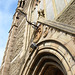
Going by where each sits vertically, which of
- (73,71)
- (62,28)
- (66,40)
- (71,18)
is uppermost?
(71,18)

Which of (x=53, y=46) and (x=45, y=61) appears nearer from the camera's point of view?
(x=53, y=46)

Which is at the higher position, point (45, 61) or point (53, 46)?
point (53, 46)

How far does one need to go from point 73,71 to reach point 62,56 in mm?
543

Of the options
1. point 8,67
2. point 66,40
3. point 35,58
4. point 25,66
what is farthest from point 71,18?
point 8,67

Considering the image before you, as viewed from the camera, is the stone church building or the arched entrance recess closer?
the stone church building

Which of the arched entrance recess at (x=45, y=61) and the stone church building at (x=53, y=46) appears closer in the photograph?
the stone church building at (x=53, y=46)

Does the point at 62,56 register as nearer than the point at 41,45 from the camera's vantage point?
Yes

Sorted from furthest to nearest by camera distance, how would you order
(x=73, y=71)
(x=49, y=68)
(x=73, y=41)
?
(x=49, y=68) → (x=73, y=41) → (x=73, y=71)

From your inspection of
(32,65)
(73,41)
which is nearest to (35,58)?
(32,65)

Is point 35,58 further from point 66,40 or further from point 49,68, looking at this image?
point 66,40

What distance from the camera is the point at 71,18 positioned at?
3.85m

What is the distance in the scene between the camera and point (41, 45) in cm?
421

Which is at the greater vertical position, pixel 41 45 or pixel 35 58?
pixel 41 45

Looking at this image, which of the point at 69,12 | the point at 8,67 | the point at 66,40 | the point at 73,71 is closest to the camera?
the point at 73,71
